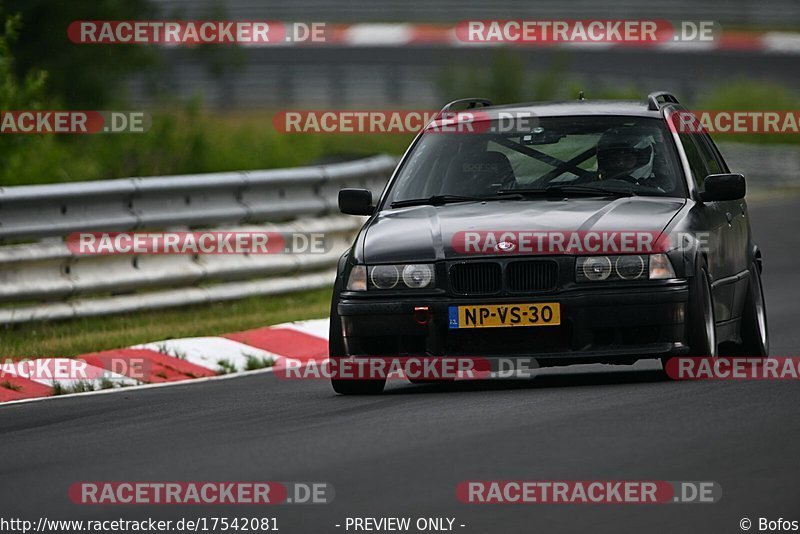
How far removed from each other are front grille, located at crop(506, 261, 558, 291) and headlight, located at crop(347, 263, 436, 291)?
0.40 m

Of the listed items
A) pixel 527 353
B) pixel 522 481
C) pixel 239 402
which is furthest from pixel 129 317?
pixel 522 481

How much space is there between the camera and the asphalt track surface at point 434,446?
21.4 ft

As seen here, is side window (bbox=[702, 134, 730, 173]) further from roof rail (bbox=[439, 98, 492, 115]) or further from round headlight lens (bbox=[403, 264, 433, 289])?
round headlight lens (bbox=[403, 264, 433, 289])

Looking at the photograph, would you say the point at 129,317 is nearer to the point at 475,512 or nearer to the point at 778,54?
the point at 475,512

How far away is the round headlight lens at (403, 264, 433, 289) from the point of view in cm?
979

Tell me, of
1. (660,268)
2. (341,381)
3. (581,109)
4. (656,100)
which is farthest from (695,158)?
Result: (341,381)

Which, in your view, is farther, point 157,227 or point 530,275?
point 157,227

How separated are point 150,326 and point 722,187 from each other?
5188mm

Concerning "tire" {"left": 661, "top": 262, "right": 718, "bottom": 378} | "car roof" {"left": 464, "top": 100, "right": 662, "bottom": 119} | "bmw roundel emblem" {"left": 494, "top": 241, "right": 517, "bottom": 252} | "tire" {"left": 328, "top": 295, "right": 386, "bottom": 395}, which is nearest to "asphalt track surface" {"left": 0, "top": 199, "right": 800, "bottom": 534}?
"tire" {"left": 328, "top": 295, "right": 386, "bottom": 395}

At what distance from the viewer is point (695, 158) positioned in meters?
11.3

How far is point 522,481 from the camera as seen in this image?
6.96 meters

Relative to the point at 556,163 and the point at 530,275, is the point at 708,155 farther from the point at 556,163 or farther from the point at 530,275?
the point at 530,275

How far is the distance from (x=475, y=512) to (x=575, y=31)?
46.3 metres

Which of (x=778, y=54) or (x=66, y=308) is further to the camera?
(x=778, y=54)
